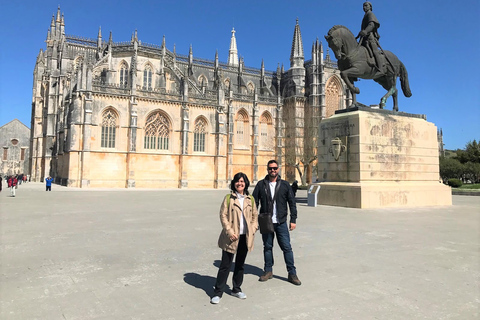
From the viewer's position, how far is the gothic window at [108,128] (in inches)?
1302

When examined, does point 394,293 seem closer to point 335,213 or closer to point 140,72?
point 335,213

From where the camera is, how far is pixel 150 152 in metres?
35.0

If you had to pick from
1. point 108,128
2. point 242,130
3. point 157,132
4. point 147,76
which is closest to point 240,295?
point 108,128

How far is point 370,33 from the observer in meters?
13.6

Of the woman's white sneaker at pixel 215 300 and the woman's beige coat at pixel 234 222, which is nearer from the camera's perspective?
the woman's white sneaker at pixel 215 300

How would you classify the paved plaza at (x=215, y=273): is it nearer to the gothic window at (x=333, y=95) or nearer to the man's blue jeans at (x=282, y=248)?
the man's blue jeans at (x=282, y=248)

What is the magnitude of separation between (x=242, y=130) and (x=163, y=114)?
11587 millimetres

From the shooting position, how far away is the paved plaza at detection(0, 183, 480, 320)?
11.2 ft

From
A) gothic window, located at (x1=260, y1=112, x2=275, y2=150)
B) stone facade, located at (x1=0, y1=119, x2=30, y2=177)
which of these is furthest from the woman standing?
stone facade, located at (x1=0, y1=119, x2=30, y2=177)

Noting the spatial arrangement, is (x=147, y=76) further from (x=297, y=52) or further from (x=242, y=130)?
(x=297, y=52)

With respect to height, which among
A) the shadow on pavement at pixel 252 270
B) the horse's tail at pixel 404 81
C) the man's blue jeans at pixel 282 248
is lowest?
the shadow on pavement at pixel 252 270

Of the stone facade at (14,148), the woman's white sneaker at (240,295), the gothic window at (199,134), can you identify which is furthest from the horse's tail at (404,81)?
the stone facade at (14,148)

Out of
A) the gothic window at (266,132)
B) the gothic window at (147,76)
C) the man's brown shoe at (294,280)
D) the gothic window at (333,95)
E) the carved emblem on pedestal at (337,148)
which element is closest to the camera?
the man's brown shoe at (294,280)

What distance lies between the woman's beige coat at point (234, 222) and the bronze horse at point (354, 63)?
11.0m
